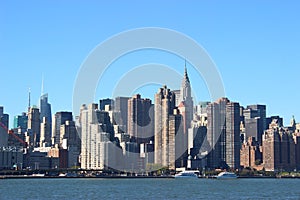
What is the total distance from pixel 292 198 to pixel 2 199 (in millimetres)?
40187

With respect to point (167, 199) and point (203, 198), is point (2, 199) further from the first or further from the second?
point (203, 198)

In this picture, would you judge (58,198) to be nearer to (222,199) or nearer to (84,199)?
(84,199)

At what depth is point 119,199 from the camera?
87.6 metres

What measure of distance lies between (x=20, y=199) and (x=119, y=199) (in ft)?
43.1

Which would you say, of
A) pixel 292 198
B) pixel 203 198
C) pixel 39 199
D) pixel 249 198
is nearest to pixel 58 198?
pixel 39 199

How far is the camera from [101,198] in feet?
292

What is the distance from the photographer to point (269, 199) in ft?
297

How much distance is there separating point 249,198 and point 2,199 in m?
33.7

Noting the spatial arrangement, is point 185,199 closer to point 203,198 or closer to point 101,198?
point 203,198

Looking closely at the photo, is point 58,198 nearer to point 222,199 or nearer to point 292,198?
point 222,199

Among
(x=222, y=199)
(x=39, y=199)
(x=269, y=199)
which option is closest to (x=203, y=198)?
(x=222, y=199)

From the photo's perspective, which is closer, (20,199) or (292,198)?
(20,199)

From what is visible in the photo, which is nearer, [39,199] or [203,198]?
[39,199]

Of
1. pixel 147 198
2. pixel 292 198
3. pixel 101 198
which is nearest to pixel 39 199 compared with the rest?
pixel 101 198
